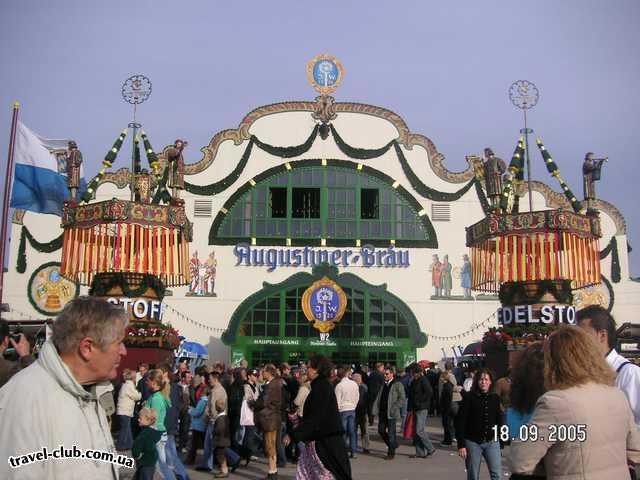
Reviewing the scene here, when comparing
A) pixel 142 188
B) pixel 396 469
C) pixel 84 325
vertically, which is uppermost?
pixel 142 188

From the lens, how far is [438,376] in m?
20.9

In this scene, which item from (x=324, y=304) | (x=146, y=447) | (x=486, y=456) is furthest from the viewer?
(x=324, y=304)

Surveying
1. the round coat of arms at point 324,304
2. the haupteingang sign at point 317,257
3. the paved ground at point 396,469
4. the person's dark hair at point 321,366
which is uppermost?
the haupteingang sign at point 317,257

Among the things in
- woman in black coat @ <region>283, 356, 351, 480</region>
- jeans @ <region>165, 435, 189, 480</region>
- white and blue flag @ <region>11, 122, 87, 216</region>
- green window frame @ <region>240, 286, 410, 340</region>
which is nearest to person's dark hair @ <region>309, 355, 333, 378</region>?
woman in black coat @ <region>283, 356, 351, 480</region>

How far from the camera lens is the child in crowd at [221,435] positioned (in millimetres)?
11431

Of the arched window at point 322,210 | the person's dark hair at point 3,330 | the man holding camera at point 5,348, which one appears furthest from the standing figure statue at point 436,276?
the person's dark hair at point 3,330

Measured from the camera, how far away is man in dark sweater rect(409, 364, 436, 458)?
13719 millimetres

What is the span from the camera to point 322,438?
7488mm

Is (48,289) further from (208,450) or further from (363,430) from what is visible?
(208,450)

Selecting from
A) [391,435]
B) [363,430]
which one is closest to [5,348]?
[391,435]

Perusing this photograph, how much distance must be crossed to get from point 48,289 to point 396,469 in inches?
890

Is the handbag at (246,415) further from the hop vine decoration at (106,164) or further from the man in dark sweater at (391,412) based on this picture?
the hop vine decoration at (106,164)

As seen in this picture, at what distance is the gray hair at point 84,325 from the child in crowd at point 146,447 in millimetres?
4328

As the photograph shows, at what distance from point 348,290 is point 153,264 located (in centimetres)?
1137
